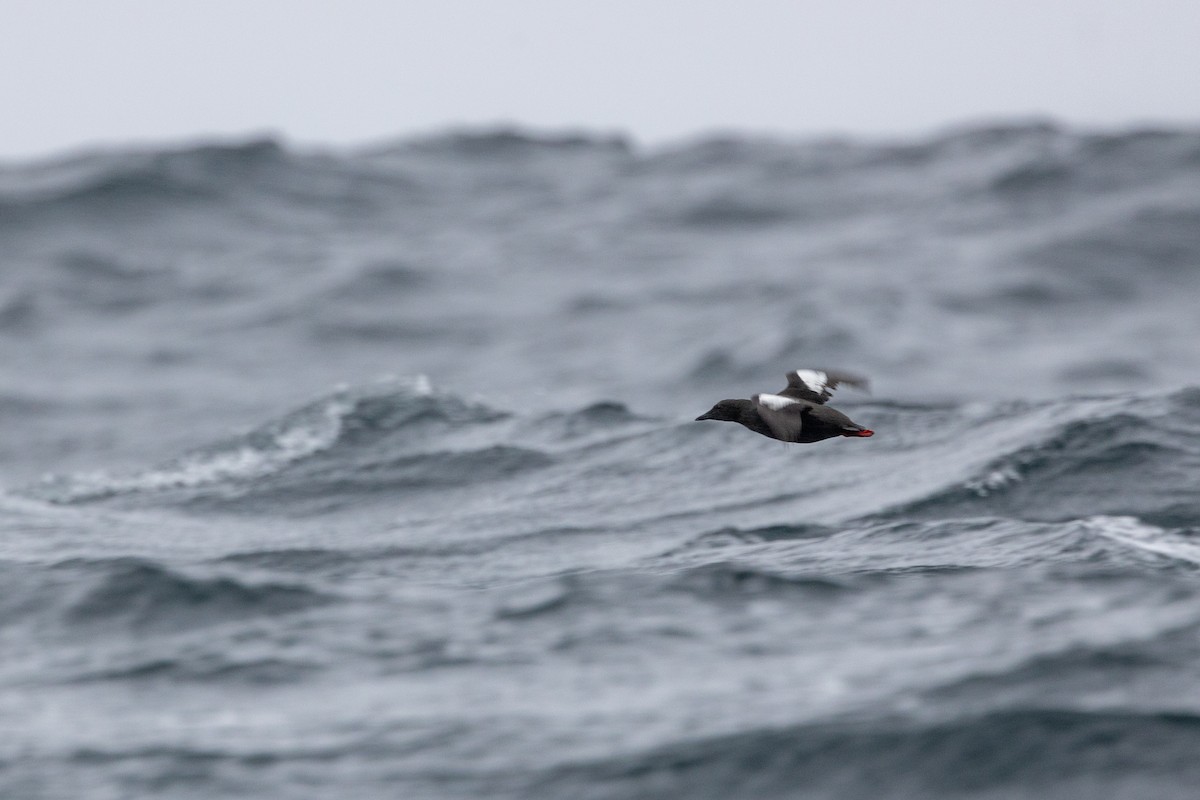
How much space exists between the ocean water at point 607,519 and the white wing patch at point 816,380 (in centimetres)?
145

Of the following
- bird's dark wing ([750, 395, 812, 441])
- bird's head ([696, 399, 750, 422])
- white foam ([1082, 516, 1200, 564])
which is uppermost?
bird's dark wing ([750, 395, 812, 441])

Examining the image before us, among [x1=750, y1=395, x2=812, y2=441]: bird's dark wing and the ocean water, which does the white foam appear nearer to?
the ocean water

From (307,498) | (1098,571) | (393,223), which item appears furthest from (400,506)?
(393,223)

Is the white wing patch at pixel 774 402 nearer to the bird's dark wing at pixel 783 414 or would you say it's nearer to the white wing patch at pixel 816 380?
the bird's dark wing at pixel 783 414

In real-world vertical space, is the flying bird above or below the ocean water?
above

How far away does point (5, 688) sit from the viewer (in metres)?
10.7

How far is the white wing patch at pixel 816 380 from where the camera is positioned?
36.2 feet

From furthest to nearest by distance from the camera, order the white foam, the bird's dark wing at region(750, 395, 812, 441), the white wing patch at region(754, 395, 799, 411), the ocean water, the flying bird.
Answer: the white foam
the white wing patch at region(754, 395, 799, 411)
the flying bird
the bird's dark wing at region(750, 395, 812, 441)
the ocean water

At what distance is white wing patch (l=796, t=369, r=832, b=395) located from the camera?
36.2 feet

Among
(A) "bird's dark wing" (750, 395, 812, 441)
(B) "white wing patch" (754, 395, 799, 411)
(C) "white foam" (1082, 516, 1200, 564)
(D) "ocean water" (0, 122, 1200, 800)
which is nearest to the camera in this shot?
(D) "ocean water" (0, 122, 1200, 800)

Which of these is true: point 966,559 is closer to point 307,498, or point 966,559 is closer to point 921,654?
point 921,654

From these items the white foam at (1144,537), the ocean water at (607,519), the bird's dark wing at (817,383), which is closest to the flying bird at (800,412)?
the bird's dark wing at (817,383)

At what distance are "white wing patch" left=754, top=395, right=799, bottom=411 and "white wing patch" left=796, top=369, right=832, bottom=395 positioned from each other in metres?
0.68

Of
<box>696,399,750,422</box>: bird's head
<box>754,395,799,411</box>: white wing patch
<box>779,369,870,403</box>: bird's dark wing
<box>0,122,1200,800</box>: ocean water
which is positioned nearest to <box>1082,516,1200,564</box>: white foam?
<box>0,122,1200,800</box>: ocean water
